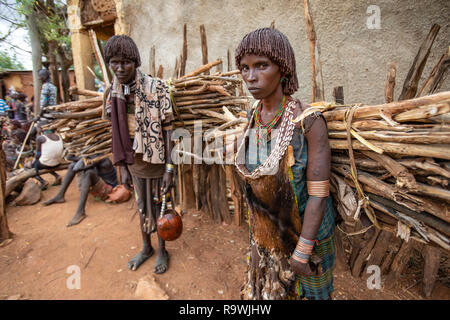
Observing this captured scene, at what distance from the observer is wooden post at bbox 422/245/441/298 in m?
2.09

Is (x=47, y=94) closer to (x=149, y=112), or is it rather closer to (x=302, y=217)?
(x=149, y=112)

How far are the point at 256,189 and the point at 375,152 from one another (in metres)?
0.67

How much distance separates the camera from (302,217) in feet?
4.45

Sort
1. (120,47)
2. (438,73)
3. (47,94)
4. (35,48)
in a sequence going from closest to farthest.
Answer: (438,73) < (120,47) < (47,94) < (35,48)

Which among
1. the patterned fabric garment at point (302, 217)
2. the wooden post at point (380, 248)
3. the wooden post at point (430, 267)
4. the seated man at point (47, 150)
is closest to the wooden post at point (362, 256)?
the wooden post at point (380, 248)

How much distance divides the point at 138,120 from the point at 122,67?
0.48 m

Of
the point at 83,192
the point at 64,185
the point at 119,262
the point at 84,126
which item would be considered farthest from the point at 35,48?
the point at 119,262

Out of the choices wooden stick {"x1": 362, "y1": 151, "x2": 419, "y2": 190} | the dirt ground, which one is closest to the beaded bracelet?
wooden stick {"x1": 362, "y1": 151, "x2": 419, "y2": 190}

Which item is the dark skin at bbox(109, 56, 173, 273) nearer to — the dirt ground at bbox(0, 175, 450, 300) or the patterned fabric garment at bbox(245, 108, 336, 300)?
the dirt ground at bbox(0, 175, 450, 300)

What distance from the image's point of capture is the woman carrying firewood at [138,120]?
2.08 m

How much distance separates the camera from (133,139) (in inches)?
97.8

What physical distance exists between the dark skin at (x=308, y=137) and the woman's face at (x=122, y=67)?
131cm

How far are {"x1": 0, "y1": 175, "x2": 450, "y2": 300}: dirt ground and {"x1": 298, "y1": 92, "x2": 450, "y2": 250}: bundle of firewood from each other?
1.51 metres

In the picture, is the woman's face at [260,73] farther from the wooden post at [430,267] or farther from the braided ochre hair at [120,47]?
the wooden post at [430,267]
